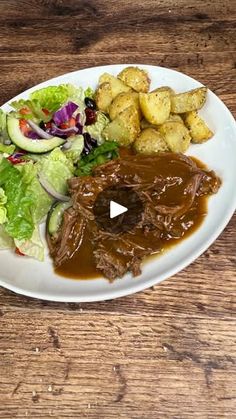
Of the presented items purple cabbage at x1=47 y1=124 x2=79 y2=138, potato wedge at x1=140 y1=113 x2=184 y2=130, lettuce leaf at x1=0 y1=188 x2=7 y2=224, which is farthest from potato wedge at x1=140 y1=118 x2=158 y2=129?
lettuce leaf at x1=0 y1=188 x2=7 y2=224

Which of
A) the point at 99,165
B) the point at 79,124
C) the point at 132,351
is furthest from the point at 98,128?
the point at 132,351

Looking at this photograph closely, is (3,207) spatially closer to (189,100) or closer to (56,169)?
(56,169)

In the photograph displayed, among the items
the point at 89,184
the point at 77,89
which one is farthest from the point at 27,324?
the point at 77,89

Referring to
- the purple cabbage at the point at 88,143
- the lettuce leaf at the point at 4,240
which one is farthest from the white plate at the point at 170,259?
the purple cabbage at the point at 88,143

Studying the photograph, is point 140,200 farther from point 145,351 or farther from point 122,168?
point 145,351

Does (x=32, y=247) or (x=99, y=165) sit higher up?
(x=99, y=165)

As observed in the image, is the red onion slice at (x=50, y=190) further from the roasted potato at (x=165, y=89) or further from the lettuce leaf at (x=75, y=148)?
the roasted potato at (x=165, y=89)
